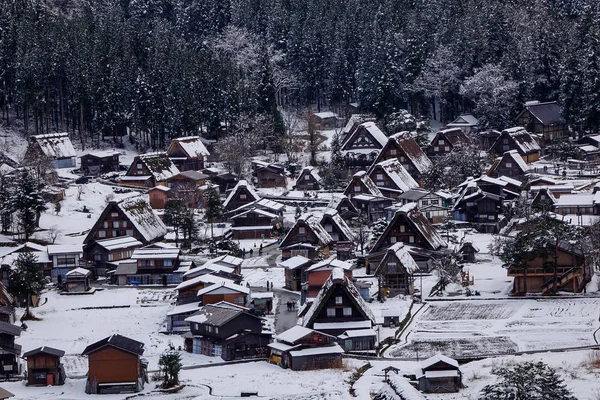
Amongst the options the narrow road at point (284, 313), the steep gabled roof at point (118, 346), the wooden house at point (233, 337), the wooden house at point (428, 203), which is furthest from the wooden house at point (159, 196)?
the steep gabled roof at point (118, 346)

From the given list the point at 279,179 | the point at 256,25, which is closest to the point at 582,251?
the point at 279,179

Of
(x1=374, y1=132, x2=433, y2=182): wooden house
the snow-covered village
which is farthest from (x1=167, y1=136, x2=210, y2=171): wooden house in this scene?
(x1=374, y1=132, x2=433, y2=182): wooden house

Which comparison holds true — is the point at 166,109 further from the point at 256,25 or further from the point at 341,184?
the point at 256,25

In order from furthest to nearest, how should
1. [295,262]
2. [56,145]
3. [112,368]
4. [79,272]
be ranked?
[56,145], [79,272], [295,262], [112,368]

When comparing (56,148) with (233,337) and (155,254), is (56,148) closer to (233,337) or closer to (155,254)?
(155,254)

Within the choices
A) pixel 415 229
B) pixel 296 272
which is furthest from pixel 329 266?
pixel 415 229

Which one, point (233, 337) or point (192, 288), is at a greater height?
point (192, 288)
